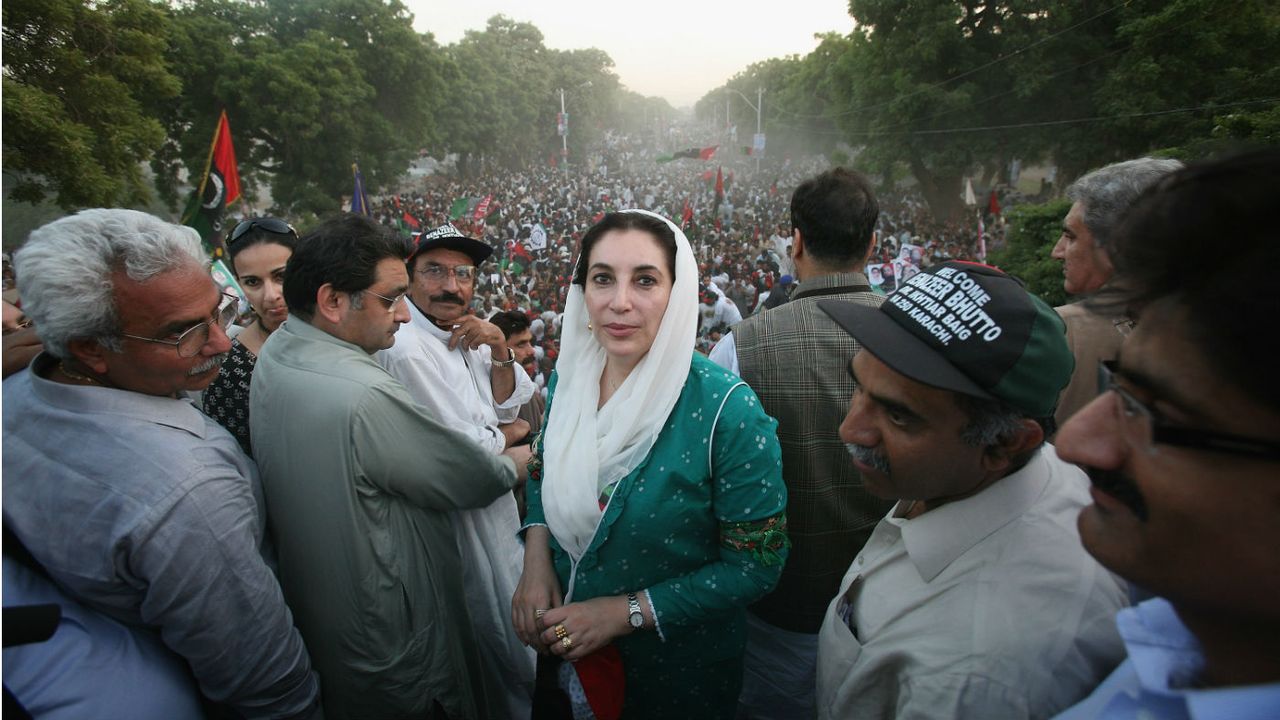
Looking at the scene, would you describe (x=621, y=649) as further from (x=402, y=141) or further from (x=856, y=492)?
(x=402, y=141)

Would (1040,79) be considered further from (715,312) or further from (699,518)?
(699,518)

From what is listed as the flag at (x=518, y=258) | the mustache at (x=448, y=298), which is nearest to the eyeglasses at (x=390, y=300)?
the mustache at (x=448, y=298)

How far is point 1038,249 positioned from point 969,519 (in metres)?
12.4

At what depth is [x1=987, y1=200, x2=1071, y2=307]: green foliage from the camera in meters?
9.93

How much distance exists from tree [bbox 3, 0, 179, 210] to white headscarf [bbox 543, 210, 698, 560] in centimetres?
1253

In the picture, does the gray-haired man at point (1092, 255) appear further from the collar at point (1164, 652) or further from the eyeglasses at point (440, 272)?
the eyeglasses at point (440, 272)

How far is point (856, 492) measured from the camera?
7.31ft

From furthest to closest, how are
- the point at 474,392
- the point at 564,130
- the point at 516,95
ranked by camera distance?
the point at 516,95, the point at 564,130, the point at 474,392

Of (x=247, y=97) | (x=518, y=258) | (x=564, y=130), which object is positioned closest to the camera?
(x=518, y=258)

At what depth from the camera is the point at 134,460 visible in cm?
143

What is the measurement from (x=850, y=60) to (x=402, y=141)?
73.8 ft

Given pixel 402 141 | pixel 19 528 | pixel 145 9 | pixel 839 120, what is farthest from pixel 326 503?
pixel 839 120

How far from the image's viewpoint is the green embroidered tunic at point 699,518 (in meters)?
1.71

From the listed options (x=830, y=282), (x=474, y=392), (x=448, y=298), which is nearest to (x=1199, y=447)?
(x=830, y=282)
